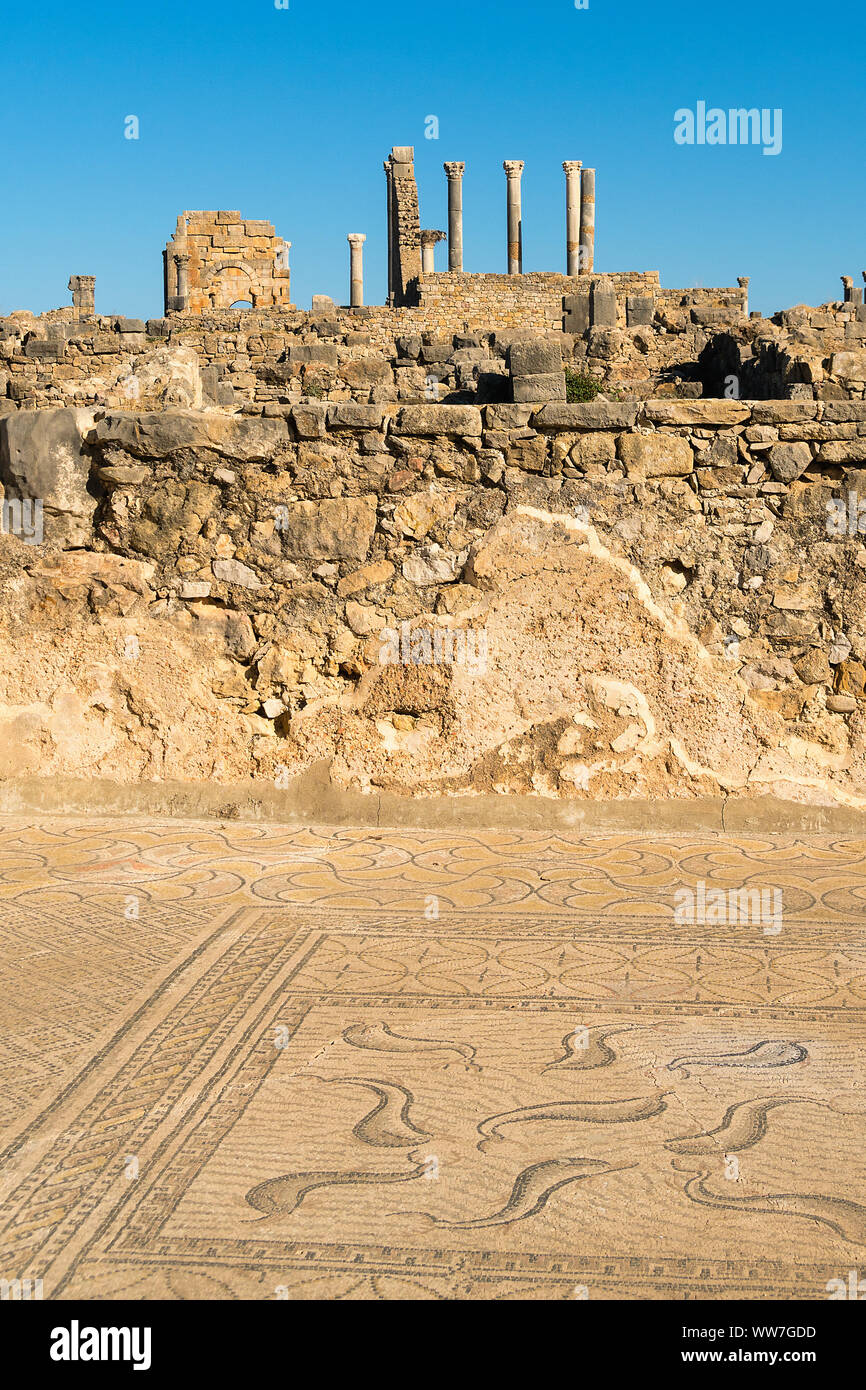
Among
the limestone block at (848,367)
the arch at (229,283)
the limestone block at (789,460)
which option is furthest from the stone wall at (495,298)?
the limestone block at (789,460)

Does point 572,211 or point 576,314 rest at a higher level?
point 572,211

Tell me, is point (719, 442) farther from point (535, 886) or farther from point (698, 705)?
point (535, 886)

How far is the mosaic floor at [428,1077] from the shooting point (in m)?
1.78

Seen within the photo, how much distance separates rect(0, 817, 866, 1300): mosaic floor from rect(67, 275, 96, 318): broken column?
17866 millimetres

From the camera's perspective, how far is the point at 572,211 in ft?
84.0

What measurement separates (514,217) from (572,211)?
1.30 m

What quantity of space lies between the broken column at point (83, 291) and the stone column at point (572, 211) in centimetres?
1069

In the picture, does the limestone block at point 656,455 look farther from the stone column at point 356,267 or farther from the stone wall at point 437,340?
the stone column at point 356,267

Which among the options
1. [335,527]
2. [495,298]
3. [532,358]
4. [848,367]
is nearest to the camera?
[335,527]

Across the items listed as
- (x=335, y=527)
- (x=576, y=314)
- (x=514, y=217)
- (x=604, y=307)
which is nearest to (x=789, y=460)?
(x=335, y=527)

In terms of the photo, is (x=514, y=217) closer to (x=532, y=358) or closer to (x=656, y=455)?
(x=532, y=358)

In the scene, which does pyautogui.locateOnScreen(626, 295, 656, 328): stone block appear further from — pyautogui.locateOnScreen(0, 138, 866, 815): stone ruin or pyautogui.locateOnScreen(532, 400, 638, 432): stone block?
pyautogui.locateOnScreen(532, 400, 638, 432): stone block

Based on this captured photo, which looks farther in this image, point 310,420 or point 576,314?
point 576,314

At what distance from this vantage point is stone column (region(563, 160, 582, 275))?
25.4 metres
